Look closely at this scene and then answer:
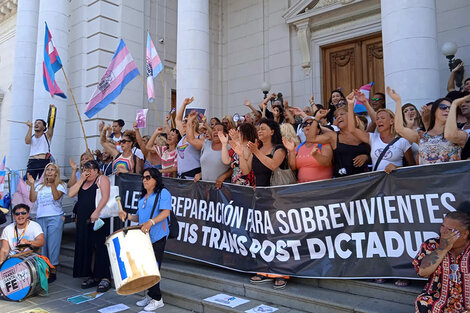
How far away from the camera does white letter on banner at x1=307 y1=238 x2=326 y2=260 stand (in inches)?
186

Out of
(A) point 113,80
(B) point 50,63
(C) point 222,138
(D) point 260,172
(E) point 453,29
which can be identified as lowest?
(D) point 260,172

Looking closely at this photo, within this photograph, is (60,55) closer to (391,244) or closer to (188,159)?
(188,159)

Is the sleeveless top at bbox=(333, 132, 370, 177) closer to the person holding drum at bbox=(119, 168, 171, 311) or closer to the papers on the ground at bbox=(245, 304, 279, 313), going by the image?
the papers on the ground at bbox=(245, 304, 279, 313)

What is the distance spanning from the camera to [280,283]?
4.86 m

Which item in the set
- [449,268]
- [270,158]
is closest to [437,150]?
[449,268]

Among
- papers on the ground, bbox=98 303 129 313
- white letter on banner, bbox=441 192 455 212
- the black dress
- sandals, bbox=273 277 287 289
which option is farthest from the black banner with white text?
the black dress

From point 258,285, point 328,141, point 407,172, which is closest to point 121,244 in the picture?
point 258,285

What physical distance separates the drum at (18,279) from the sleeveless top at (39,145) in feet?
13.5

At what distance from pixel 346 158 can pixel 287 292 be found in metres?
1.88

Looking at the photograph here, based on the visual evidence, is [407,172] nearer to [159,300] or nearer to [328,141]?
[328,141]

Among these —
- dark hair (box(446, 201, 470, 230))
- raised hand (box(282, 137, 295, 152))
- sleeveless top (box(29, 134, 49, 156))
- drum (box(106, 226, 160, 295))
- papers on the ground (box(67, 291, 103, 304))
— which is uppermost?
sleeveless top (box(29, 134, 49, 156))

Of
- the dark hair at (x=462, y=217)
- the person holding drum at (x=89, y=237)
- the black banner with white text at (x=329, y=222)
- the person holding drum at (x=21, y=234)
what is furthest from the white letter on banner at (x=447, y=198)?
the person holding drum at (x=21, y=234)

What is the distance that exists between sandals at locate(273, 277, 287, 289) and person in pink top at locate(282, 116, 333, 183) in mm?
1322

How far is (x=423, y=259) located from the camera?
346 cm
